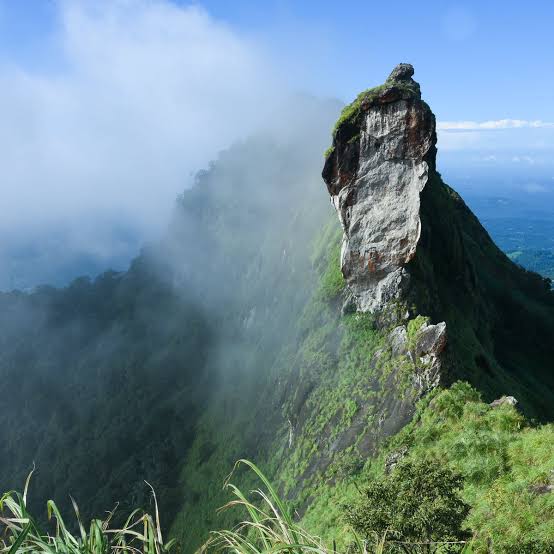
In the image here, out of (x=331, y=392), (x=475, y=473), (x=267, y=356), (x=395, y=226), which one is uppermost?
(x=395, y=226)

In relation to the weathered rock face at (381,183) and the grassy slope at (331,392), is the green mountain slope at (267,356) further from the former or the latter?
the weathered rock face at (381,183)

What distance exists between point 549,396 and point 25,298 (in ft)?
406

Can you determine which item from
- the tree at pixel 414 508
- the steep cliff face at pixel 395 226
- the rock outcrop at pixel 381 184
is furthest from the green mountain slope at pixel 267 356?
the tree at pixel 414 508

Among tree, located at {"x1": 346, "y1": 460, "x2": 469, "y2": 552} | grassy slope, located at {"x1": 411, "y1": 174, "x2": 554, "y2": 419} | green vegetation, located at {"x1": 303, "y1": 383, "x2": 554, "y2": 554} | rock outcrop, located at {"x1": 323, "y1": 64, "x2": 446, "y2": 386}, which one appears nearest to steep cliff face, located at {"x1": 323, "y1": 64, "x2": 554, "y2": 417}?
rock outcrop, located at {"x1": 323, "y1": 64, "x2": 446, "y2": 386}

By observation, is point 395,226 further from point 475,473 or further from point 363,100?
point 475,473

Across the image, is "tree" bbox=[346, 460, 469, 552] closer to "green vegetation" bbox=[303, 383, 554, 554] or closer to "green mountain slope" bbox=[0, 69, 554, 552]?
"green vegetation" bbox=[303, 383, 554, 554]

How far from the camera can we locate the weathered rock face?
3316cm

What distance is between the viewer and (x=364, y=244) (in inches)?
1371

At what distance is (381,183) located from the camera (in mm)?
34562

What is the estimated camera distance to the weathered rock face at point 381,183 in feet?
109

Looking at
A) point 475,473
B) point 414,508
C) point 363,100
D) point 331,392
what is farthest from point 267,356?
point 414,508

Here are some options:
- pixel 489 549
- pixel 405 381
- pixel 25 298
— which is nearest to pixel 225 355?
pixel 405 381

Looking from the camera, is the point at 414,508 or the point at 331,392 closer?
the point at 414,508

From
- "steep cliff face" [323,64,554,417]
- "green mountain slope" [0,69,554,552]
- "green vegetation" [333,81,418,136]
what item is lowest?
"green mountain slope" [0,69,554,552]
